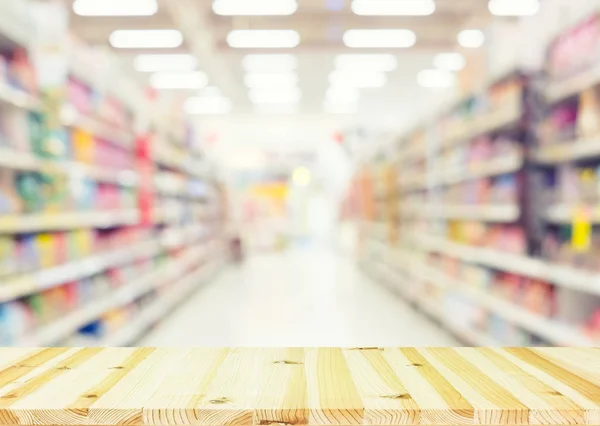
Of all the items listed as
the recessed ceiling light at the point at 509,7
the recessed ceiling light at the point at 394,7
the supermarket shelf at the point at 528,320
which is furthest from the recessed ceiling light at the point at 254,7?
the supermarket shelf at the point at 528,320

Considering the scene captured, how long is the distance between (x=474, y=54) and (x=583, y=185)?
6.63 ft

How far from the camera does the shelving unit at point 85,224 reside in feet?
9.40

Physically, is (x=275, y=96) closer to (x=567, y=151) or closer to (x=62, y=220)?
(x=62, y=220)

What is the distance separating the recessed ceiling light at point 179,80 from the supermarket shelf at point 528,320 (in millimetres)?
7438

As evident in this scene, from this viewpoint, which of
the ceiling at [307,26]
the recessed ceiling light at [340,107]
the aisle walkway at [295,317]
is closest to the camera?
the aisle walkway at [295,317]

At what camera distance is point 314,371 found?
3.87 ft

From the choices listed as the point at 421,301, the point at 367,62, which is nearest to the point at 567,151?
the point at 421,301

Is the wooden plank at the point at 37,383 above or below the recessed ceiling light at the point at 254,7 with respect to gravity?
below

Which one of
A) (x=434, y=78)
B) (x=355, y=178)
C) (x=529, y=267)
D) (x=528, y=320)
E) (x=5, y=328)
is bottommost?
(x=528, y=320)

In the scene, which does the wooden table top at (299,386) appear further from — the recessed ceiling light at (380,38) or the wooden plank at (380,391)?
the recessed ceiling light at (380,38)

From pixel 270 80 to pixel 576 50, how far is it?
8.76 m

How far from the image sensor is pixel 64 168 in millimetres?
3373

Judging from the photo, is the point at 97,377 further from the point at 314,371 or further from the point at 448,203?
the point at 448,203

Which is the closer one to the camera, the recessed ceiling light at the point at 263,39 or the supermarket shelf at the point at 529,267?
the supermarket shelf at the point at 529,267
